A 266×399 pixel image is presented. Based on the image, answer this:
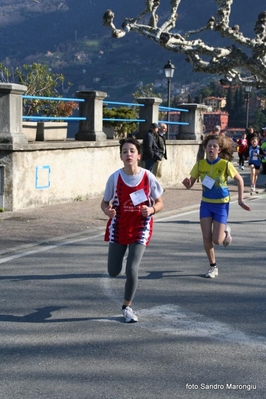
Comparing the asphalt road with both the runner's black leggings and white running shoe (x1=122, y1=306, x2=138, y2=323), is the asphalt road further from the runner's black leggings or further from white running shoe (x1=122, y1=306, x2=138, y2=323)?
the runner's black leggings

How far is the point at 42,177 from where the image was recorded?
51.5ft

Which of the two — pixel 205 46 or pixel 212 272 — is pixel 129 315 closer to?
pixel 212 272

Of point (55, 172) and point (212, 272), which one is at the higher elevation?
point (55, 172)

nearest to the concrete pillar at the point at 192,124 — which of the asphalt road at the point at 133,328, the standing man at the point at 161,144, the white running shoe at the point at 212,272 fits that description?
the standing man at the point at 161,144

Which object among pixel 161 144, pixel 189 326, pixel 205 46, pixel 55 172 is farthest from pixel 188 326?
pixel 205 46

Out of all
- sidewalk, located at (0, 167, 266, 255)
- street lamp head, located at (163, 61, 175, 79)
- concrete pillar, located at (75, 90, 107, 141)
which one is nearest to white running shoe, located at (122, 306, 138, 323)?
sidewalk, located at (0, 167, 266, 255)

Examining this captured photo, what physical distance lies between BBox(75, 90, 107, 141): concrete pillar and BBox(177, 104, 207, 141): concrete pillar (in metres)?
6.65

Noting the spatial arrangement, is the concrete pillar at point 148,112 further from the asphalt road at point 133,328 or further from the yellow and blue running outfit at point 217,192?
the yellow and blue running outfit at point 217,192

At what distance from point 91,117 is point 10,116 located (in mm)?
3993

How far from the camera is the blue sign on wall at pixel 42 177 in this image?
15500mm

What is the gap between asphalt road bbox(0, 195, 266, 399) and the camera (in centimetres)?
510

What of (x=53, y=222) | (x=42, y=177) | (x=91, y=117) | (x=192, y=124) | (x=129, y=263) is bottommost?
(x=53, y=222)

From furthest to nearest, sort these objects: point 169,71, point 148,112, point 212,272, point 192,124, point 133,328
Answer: point 169,71 < point 192,124 < point 148,112 < point 212,272 < point 133,328

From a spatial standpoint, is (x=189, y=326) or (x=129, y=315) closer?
(x=189, y=326)
